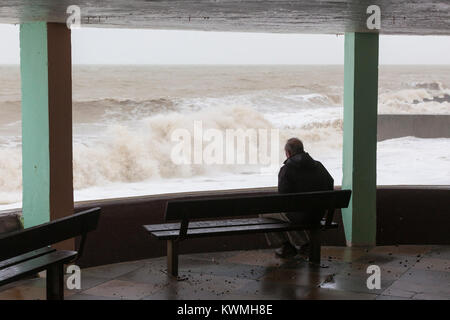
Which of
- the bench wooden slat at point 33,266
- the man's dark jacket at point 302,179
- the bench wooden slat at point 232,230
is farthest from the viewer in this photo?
the man's dark jacket at point 302,179

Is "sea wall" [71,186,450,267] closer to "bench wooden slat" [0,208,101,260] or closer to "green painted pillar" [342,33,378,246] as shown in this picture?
"green painted pillar" [342,33,378,246]

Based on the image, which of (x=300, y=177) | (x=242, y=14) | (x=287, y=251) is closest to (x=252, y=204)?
(x=300, y=177)

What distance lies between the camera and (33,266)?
196 inches

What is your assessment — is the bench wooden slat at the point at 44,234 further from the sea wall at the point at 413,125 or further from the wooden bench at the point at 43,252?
the sea wall at the point at 413,125

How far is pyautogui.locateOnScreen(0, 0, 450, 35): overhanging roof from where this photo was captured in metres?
5.39

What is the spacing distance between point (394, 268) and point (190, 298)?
8.05 feet

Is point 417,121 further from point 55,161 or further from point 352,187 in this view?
point 55,161

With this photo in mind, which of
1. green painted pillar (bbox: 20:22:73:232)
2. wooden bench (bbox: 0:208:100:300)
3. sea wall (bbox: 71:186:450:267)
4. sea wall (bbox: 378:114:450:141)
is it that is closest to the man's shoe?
sea wall (bbox: 71:186:450:267)

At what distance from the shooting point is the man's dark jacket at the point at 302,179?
23.0 ft

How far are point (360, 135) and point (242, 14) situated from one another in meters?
2.56

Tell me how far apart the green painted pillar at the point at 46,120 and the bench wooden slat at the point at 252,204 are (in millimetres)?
1312

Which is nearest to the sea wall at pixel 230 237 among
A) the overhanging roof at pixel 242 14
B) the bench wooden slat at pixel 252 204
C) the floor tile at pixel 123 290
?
the floor tile at pixel 123 290

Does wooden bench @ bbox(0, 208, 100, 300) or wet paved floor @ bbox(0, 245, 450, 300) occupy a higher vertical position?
wooden bench @ bbox(0, 208, 100, 300)

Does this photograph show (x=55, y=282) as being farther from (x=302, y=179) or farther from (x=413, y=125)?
(x=413, y=125)
